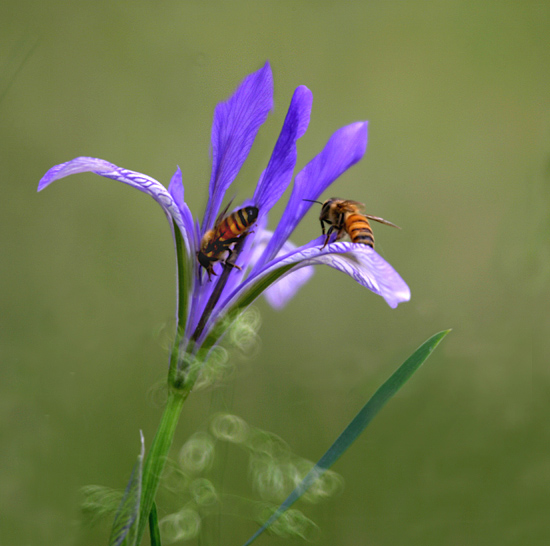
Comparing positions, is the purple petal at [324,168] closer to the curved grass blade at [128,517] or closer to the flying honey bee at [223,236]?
the flying honey bee at [223,236]

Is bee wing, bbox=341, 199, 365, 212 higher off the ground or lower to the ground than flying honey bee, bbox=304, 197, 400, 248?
higher

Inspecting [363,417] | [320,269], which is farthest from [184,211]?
[320,269]

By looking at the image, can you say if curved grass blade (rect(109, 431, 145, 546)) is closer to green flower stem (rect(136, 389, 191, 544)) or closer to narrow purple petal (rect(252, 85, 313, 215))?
green flower stem (rect(136, 389, 191, 544))

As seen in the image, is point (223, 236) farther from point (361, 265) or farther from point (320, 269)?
point (320, 269)

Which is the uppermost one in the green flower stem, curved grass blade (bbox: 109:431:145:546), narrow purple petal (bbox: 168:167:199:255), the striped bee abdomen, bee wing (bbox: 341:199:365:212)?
bee wing (bbox: 341:199:365:212)

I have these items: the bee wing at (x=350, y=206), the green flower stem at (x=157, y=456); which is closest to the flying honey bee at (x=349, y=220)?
the bee wing at (x=350, y=206)

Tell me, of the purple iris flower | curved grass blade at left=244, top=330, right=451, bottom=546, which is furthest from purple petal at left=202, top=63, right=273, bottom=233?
curved grass blade at left=244, top=330, right=451, bottom=546
